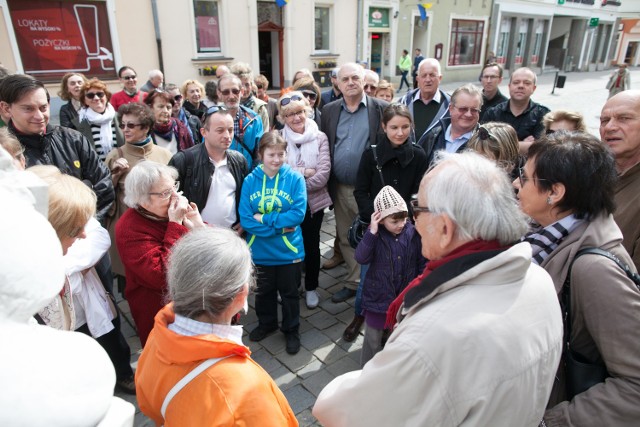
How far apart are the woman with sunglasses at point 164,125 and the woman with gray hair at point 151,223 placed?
192 centimetres

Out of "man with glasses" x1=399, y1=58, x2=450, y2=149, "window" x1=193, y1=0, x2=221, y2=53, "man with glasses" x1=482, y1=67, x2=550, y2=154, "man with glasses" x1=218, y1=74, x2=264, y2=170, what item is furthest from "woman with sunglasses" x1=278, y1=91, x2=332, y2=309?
"window" x1=193, y1=0, x2=221, y2=53

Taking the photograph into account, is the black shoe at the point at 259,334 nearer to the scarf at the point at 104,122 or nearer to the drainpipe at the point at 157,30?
the scarf at the point at 104,122

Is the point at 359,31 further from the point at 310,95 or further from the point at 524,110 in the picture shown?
the point at 524,110

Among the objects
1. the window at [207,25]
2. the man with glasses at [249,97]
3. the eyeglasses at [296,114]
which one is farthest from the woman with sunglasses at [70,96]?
the window at [207,25]

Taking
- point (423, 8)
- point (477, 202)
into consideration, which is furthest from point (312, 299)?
point (423, 8)

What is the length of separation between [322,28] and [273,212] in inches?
598

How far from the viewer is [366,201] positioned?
11.9 ft

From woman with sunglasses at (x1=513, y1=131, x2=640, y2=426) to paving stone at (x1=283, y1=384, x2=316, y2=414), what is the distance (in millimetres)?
1660

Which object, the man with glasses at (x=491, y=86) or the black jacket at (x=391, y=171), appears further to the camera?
the man with glasses at (x=491, y=86)

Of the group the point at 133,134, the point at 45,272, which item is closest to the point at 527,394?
the point at 45,272

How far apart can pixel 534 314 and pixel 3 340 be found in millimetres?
1300

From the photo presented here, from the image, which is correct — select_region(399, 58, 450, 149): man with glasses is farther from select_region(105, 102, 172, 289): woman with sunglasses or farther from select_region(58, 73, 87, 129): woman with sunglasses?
select_region(58, 73, 87, 129): woman with sunglasses

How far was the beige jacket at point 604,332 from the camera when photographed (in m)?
1.41

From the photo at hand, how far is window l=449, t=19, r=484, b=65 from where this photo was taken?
22.3 m
